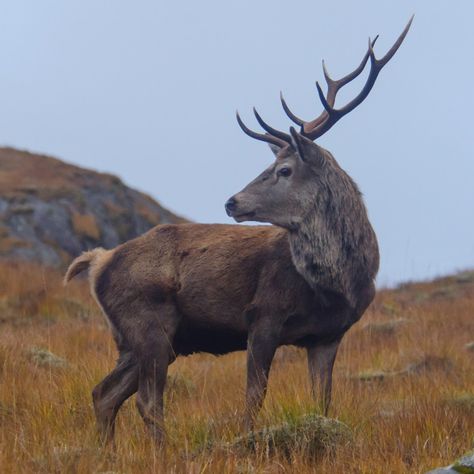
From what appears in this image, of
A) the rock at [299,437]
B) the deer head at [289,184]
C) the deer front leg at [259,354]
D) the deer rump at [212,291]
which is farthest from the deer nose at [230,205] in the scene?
the rock at [299,437]

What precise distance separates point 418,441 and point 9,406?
8.13 feet

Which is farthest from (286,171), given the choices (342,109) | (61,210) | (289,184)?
(61,210)

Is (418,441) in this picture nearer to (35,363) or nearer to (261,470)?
(261,470)

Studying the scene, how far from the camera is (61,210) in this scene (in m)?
26.0

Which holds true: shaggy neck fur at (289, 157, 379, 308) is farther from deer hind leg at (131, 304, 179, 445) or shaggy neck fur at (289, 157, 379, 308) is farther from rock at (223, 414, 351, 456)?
rock at (223, 414, 351, 456)

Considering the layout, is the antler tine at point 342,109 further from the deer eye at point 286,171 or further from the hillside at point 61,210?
the hillside at point 61,210

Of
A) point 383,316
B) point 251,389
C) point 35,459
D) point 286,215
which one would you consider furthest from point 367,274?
point 383,316

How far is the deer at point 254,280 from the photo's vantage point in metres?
5.84

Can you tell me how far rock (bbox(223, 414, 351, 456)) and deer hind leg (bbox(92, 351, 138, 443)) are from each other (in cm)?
148

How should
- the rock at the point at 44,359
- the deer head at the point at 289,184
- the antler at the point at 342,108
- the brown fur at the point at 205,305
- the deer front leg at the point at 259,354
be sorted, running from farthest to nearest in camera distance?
the rock at the point at 44,359, the antler at the point at 342,108, the deer head at the point at 289,184, the brown fur at the point at 205,305, the deer front leg at the point at 259,354

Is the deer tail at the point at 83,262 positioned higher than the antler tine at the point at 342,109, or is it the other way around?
the antler tine at the point at 342,109

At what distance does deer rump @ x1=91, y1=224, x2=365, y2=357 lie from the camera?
5.84m

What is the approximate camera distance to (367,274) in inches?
236

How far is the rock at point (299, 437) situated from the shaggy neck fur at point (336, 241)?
1.22m
